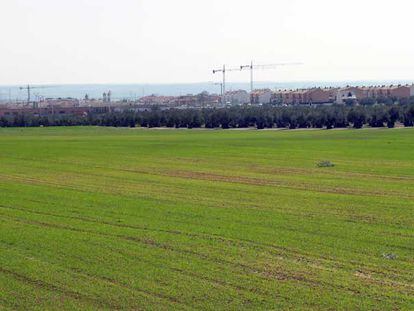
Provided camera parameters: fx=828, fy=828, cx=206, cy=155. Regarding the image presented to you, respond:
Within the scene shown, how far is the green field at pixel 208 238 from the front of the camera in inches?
671

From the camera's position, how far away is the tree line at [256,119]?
10588cm

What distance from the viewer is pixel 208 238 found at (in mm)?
23141

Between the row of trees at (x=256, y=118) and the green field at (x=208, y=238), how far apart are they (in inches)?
2365

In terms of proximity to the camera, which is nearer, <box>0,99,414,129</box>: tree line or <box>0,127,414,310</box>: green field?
<box>0,127,414,310</box>: green field

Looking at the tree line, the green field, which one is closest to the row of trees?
the tree line

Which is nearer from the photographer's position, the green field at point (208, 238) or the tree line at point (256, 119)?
the green field at point (208, 238)

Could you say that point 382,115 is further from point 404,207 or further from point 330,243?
point 330,243

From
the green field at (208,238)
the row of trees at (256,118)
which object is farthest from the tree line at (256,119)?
the green field at (208,238)

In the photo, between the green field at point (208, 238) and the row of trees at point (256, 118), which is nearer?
the green field at point (208, 238)

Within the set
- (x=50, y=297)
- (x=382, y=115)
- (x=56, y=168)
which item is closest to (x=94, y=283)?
(x=50, y=297)

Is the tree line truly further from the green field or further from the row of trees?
the green field

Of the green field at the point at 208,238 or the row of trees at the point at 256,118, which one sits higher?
the row of trees at the point at 256,118

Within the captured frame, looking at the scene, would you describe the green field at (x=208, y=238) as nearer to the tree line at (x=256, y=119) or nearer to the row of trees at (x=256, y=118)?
the row of trees at (x=256, y=118)

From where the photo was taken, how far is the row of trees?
106m
